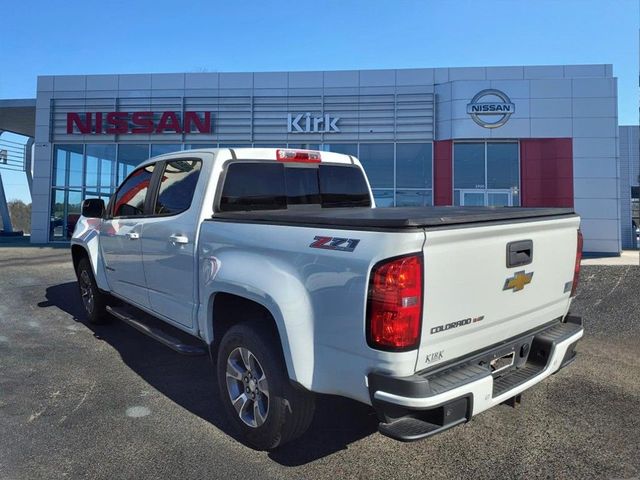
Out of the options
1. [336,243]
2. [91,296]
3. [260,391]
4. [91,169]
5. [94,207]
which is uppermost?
[91,169]

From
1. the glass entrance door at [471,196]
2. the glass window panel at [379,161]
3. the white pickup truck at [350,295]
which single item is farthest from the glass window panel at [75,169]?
the white pickup truck at [350,295]

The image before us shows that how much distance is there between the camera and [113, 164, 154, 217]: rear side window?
15.7 ft

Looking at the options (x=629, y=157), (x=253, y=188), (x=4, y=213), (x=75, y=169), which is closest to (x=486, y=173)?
(x=629, y=157)

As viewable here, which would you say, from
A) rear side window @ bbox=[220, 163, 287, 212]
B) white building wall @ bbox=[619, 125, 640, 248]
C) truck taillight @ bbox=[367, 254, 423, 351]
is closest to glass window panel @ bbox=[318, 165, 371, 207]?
rear side window @ bbox=[220, 163, 287, 212]

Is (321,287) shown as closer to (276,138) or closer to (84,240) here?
(84,240)

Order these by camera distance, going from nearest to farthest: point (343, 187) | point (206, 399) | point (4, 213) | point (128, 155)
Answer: point (206, 399)
point (343, 187)
point (128, 155)
point (4, 213)

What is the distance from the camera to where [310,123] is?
18672 millimetres

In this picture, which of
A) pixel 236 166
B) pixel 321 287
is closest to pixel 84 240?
pixel 236 166

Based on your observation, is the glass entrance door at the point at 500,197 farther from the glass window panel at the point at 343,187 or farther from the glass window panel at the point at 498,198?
the glass window panel at the point at 343,187

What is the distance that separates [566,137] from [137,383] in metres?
17.9

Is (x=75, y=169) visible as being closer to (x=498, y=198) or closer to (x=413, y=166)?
(x=413, y=166)

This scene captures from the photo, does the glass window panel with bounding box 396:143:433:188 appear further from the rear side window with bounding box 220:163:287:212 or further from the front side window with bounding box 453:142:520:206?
the rear side window with bounding box 220:163:287:212

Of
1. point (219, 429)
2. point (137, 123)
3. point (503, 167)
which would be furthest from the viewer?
point (137, 123)

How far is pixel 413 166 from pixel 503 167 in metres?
3.42
